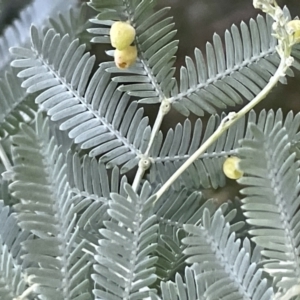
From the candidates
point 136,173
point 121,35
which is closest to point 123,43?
point 121,35

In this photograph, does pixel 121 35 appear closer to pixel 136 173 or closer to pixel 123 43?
pixel 123 43

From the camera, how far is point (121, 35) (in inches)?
12.7

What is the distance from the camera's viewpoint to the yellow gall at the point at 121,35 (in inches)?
12.6

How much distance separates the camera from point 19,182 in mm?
249

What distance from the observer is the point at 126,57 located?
1.09 ft

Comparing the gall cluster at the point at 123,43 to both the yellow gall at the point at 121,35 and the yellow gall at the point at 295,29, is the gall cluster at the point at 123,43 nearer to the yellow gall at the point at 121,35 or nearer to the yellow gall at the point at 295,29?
the yellow gall at the point at 121,35

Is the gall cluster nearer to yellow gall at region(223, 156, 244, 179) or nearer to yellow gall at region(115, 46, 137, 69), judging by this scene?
yellow gall at region(115, 46, 137, 69)

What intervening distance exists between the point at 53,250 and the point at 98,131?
11 cm

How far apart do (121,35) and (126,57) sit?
18mm

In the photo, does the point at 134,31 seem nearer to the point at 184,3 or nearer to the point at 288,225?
the point at 288,225

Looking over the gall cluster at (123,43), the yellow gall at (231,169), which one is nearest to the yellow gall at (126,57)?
the gall cluster at (123,43)

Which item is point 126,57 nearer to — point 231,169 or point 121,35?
point 121,35

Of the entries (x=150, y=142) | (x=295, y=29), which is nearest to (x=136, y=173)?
(x=150, y=142)

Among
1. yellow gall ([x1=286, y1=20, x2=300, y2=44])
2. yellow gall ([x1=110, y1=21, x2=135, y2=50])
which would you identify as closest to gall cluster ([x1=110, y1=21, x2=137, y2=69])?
yellow gall ([x1=110, y1=21, x2=135, y2=50])
